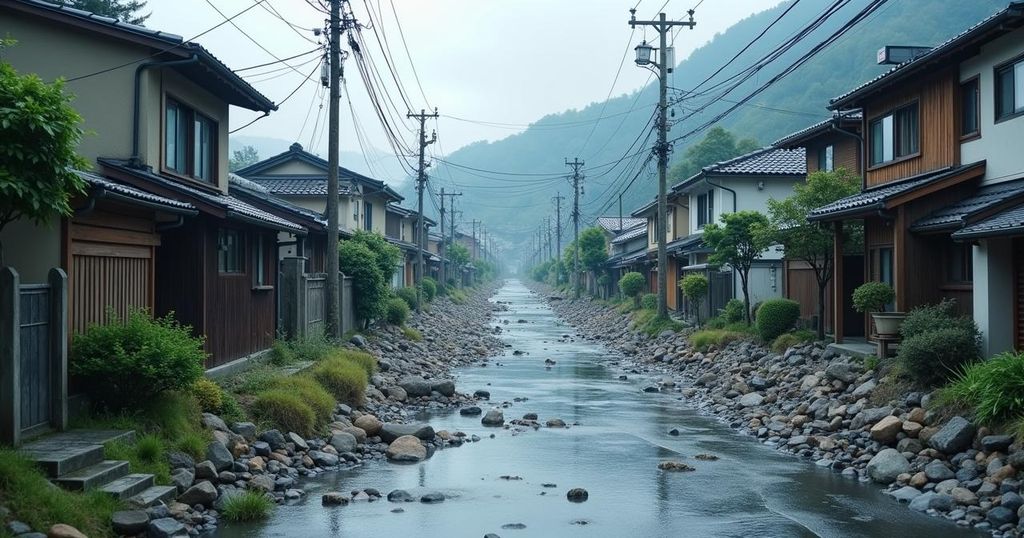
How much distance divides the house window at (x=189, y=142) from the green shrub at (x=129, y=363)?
6.17 metres

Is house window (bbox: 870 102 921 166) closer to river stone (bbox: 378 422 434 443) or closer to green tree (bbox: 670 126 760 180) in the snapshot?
river stone (bbox: 378 422 434 443)

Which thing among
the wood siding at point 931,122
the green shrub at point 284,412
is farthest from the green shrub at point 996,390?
the green shrub at point 284,412

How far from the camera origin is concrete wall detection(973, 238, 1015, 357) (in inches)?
622

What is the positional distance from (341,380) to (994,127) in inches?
573

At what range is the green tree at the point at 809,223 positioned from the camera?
2370cm

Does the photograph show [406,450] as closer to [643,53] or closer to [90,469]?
[90,469]

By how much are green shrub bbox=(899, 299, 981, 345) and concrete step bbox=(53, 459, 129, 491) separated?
546 inches

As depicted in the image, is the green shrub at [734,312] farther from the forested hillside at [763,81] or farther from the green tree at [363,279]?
the green tree at [363,279]

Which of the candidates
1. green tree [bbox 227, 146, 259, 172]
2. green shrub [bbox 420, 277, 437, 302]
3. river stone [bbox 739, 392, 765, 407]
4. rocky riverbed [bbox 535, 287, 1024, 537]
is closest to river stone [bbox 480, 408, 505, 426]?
rocky riverbed [bbox 535, 287, 1024, 537]

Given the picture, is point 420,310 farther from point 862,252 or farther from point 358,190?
point 862,252

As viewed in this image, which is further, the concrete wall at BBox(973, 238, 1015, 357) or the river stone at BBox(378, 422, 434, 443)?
the river stone at BBox(378, 422, 434, 443)

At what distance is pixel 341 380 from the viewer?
19328 millimetres

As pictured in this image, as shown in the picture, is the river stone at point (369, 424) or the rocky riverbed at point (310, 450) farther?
the river stone at point (369, 424)

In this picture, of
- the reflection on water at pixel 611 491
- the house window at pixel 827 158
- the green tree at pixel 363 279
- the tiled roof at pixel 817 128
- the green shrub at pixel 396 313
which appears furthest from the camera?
the green shrub at pixel 396 313
